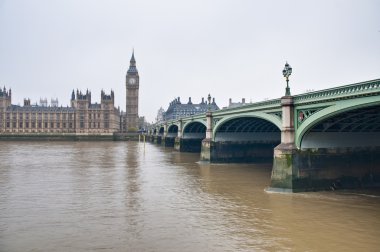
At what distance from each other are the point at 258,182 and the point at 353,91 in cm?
1096

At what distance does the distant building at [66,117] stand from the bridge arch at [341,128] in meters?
124

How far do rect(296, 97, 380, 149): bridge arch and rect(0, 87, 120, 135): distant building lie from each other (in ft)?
406

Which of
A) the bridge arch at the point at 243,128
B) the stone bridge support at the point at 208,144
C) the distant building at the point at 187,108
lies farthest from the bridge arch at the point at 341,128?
the distant building at the point at 187,108

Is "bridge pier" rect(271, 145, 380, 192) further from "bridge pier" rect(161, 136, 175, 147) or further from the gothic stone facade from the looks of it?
the gothic stone facade

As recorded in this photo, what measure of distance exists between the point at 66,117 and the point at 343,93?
135331 mm

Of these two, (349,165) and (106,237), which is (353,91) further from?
(106,237)

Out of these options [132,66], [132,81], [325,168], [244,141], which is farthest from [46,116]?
[325,168]

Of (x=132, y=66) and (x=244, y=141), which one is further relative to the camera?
(x=132, y=66)

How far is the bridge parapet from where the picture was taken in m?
16.0

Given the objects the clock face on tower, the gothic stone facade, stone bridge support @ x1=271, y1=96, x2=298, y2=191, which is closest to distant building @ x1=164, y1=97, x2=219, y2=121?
the gothic stone facade

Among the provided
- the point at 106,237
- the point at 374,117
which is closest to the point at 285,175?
the point at 374,117

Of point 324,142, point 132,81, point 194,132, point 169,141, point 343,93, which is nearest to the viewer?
point 343,93

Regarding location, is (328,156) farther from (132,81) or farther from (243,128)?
(132,81)

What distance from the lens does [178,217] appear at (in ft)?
52.6
